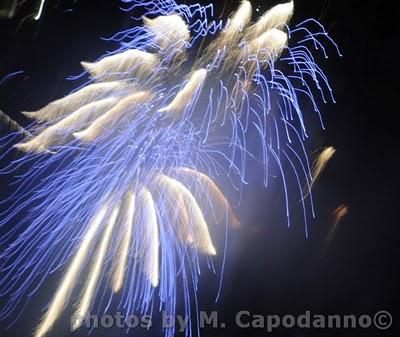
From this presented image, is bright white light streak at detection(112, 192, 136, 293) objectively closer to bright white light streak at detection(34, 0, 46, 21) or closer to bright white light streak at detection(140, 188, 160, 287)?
bright white light streak at detection(140, 188, 160, 287)

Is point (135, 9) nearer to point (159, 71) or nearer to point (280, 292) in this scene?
point (159, 71)

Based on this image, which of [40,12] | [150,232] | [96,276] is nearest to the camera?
[96,276]

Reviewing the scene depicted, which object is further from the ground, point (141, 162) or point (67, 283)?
point (141, 162)

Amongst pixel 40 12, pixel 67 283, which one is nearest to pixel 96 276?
pixel 67 283

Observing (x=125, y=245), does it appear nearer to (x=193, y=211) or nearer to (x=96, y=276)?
(x=96, y=276)

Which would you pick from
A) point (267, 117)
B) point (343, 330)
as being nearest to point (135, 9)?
point (267, 117)

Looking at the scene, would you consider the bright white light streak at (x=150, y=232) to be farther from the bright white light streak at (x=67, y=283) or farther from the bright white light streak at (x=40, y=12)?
the bright white light streak at (x=40, y=12)
